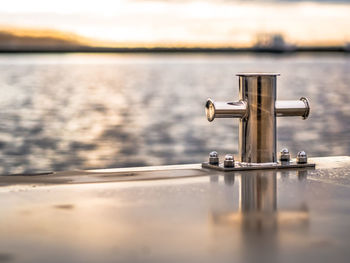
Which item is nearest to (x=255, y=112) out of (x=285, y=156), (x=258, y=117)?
(x=258, y=117)

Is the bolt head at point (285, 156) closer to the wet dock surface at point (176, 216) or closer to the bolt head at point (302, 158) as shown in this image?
the bolt head at point (302, 158)

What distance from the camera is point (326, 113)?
3291cm

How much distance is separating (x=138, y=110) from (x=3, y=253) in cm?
3307

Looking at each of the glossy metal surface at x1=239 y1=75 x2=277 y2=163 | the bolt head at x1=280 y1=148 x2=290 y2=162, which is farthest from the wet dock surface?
the bolt head at x1=280 y1=148 x2=290 y2=162

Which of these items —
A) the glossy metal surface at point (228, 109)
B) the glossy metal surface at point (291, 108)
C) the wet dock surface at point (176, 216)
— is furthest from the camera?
the glossy metal surface at point (291, 108)

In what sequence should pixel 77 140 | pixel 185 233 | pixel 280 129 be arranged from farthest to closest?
pixel 280 129
pixel 77 140
pixel 185 233

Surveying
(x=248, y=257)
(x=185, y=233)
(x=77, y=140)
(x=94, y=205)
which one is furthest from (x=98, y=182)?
(x=77, y=140)

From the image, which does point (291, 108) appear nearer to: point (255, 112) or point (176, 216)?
point (255, 112)

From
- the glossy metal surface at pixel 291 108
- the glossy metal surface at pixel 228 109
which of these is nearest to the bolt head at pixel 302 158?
the glossy metal surface at pixel 291 108

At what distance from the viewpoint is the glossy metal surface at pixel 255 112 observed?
4070mm

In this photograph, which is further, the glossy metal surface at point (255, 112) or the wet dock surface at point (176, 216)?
the glossy metal surface at point (255, 112)

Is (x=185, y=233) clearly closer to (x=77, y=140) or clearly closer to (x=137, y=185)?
(x=137, y=185)

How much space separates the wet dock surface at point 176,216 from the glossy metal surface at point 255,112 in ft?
0.55

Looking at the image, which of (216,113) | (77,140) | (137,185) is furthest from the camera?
(77,140)
